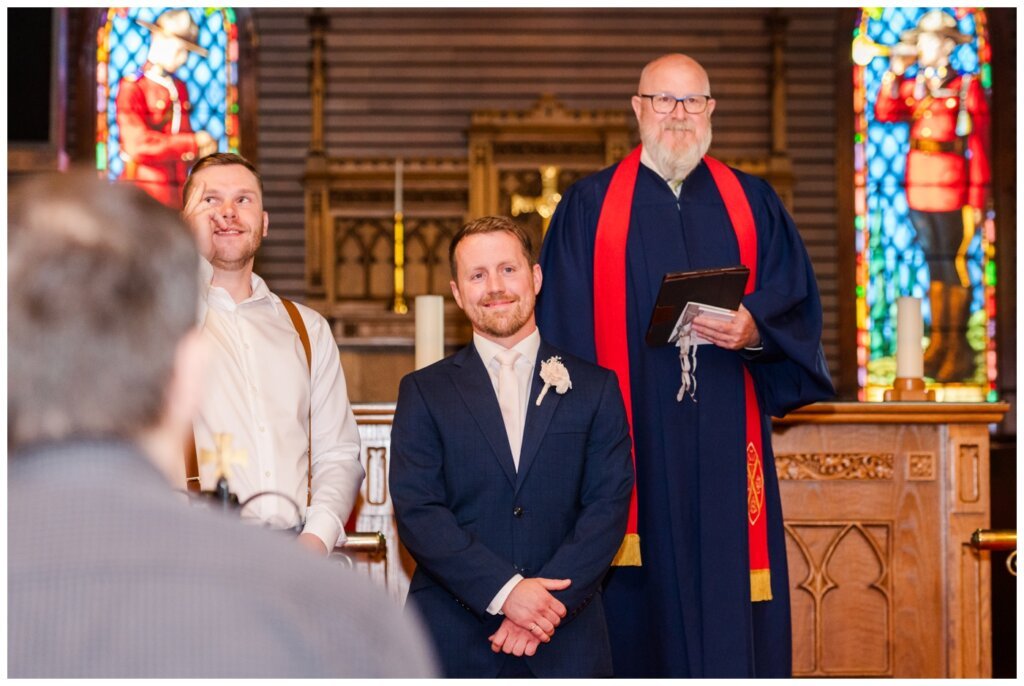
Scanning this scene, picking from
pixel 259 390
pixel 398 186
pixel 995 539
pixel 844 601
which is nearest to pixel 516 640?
pixel 259 390

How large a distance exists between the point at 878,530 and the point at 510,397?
158cm

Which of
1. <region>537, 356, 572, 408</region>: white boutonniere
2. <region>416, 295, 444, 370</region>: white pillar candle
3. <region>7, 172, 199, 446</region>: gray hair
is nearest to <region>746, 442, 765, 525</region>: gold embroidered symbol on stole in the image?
<region>537, 356, 572, 408</region>: white boutonniere

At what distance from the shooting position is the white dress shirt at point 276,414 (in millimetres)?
2664

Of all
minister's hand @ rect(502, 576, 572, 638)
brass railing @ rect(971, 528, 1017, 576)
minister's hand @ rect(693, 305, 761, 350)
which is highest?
minister's hand @ rect(693, 305, 761, 350)

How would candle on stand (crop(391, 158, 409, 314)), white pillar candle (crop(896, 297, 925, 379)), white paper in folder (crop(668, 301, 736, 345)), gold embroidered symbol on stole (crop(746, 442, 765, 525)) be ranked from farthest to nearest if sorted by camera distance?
candle on stand (crop(391, 158, 409, 314))
white pillar candle (crop(896, 297, 925, 379))
gold embroidered symbol on stole (crop(746, 442, 765, 525))
white paper in folder (crop(668, 301, 736, 345))

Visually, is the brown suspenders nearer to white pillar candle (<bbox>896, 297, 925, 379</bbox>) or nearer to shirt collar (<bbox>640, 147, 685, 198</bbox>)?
shirt collar (<bbox>640, 147, 685, 198</bbox>)

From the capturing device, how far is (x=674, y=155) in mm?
3375

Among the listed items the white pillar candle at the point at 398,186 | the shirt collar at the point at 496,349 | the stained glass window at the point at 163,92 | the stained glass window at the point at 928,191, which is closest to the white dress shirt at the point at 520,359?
the shirt collar at the point at 496,349

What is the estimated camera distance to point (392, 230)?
883 cm

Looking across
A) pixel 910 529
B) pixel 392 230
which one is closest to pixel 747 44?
pixel 392 230

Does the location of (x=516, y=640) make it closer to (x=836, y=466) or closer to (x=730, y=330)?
(x=730, y=330)

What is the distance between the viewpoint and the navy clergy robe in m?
3.17

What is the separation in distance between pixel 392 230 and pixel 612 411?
6.18 metres

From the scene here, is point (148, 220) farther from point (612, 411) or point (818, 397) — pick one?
point (818, 397)
